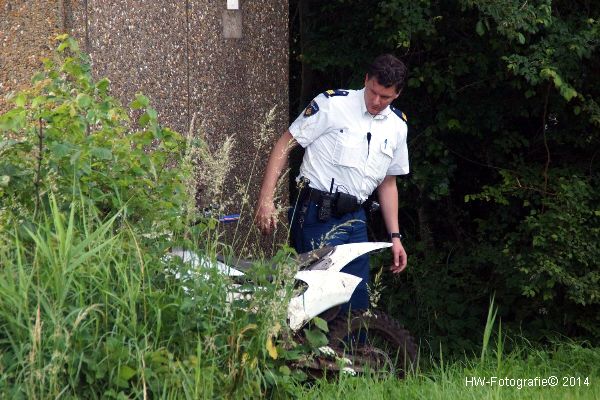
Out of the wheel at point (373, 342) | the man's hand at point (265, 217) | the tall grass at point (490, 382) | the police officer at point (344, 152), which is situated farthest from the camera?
the police officer at point (344, 152)

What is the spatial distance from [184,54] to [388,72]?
1.18 meters

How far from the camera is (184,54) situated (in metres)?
5.77

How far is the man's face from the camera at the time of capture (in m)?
5.34

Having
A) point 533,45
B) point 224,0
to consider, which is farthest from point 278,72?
point 533,45

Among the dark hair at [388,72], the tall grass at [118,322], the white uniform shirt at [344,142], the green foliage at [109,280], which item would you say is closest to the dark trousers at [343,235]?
the white uniform shirt at [344,142]

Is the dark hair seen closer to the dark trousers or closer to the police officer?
the police officer

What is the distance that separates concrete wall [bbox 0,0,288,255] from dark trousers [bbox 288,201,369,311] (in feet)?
1.79

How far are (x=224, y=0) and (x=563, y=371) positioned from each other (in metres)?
2.83

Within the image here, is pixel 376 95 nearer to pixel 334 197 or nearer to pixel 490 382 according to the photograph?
pixel 334 197

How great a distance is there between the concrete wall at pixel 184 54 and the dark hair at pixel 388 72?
740 millimetres

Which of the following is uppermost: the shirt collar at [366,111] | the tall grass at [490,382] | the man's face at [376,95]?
the man's face at [376,95]

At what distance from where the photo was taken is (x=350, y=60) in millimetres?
7621

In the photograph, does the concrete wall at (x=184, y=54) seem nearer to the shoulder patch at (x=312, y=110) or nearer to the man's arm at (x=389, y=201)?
the shoulder patch at (x=312, y=110)

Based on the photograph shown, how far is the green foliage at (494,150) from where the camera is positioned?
271 inches
